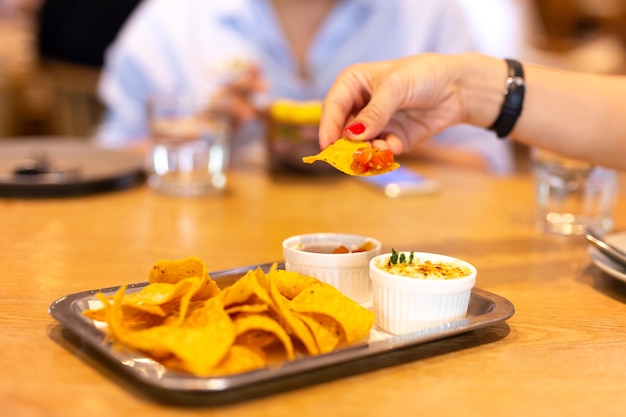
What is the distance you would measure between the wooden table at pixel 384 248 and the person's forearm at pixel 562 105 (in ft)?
0.69

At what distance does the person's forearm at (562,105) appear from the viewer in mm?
1402

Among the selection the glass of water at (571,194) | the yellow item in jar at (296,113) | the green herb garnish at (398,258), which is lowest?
the green herb garnish at (398,258)

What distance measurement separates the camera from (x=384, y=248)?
1.43 metres

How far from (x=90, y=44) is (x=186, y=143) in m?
2.17

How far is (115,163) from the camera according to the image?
2.02 meters

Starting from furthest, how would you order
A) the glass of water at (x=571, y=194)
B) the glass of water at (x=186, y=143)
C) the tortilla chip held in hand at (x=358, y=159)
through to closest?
the glass of water at (x=186, y=143) → the glass of water at (x=571, y=194) → the tortilla chip held in hand at (x=358, y=159)

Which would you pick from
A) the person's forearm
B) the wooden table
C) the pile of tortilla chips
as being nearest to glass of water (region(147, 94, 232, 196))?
the wooden table

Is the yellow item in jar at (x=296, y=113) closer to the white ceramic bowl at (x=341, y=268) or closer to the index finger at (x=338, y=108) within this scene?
the index finger at (x=338, y=108)

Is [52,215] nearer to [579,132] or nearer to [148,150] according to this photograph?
[148,150]

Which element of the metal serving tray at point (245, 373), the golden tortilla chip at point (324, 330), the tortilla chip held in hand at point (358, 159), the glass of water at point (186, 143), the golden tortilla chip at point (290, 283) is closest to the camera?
the metal serving tray at point (245, 373)

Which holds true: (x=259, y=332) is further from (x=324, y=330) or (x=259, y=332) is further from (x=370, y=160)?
(x=370, y=160)

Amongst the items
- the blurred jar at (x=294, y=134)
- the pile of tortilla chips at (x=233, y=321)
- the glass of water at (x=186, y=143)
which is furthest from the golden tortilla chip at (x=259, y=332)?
the blurred jar at (x=294, y=134)

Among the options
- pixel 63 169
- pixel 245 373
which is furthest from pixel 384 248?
pixel 63 169

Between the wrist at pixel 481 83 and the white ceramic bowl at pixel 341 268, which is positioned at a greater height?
the wrist at pixel 481 83
